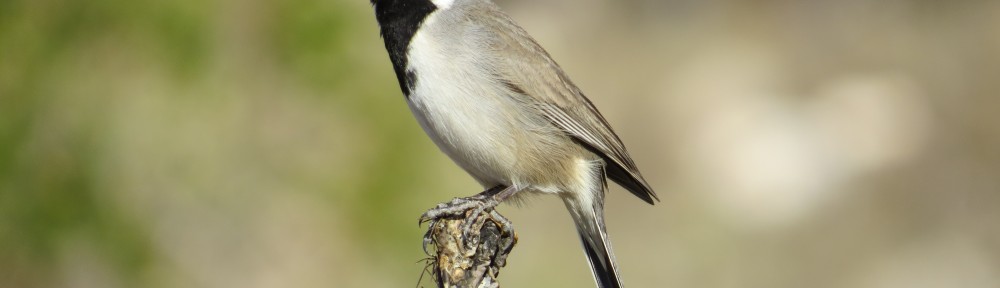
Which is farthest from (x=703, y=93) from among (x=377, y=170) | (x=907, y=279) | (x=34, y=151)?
(x=34, y=151)

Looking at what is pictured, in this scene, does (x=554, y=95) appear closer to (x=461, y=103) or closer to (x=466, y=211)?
(x=461, y=103)

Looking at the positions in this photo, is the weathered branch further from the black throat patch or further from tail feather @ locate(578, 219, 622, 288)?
tail feather @ locate(578, 219, 622, 288)

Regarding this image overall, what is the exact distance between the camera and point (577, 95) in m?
5.91

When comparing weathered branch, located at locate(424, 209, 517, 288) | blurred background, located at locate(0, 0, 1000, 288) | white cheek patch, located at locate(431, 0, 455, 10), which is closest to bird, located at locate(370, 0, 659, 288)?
white cheek patch, located at locate(431, 0, 455, 10)

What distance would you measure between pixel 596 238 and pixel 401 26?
4.80 ft

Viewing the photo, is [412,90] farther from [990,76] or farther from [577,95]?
[990,76]

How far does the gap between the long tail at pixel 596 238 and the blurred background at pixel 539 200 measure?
2723mm

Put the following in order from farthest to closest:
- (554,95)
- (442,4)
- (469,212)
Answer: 1. (554,95)
2. (442,4)
3. (469,212)

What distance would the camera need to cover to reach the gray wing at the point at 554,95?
5.54 metres

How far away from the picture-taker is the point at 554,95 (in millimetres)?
5711

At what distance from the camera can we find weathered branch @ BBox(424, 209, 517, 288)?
441cm

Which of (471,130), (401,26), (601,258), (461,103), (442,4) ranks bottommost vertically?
(601,258)

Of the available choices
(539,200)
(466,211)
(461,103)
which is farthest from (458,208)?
(539,200)

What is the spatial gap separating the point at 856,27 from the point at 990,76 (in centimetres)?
127
